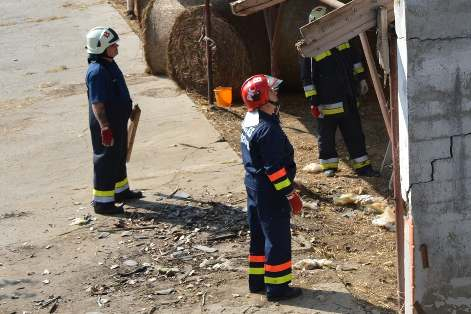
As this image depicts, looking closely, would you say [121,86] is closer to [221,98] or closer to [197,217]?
[197,217]

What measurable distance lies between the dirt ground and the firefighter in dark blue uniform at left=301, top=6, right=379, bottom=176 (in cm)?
23

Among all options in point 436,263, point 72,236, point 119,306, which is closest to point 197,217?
point 72,236

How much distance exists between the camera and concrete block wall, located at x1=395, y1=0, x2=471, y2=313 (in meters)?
5.88

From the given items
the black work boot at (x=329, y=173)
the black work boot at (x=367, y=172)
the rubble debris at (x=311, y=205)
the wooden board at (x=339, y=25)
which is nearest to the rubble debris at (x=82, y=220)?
the rubble debris at (x=311, y=205)

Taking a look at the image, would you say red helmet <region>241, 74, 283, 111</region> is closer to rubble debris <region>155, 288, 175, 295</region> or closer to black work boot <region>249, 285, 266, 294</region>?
black work boot <region>249, 285, 266, 294</region>

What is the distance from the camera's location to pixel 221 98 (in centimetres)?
1324

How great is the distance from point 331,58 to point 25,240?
4.02m

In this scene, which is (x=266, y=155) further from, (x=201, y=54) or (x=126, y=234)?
(x=201, y=54)

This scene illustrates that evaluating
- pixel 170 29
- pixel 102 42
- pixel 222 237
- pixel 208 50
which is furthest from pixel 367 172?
→ pixel 170 29

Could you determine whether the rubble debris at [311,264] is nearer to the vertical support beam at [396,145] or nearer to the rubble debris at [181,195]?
the vertical support beam at [396,145]

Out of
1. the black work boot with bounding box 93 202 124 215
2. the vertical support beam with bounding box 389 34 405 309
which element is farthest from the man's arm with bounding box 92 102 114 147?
the vertical support beam with bounding box 389 34 405 309

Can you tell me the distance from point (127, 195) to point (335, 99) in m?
2.66

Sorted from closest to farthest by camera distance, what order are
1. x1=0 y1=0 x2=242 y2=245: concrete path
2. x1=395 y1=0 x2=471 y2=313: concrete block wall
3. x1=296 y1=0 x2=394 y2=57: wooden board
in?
x1=395 y1=0 x2=471 y2=313: concrete block wall, x1=296 y1=0 x2=394 y2=57: wooden board, x1=0 y1=0 x2=242 y2=245: concrete path

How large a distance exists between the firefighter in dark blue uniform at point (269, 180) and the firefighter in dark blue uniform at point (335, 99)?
134 inches
